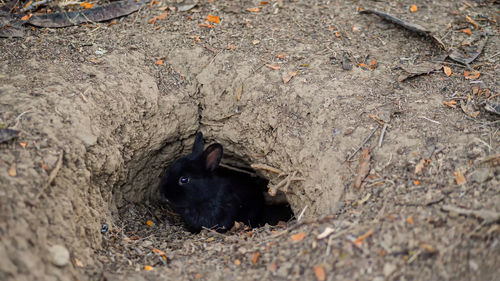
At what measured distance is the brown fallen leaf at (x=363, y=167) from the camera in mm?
3960

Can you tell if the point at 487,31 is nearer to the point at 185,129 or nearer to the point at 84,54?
the point at 185,129

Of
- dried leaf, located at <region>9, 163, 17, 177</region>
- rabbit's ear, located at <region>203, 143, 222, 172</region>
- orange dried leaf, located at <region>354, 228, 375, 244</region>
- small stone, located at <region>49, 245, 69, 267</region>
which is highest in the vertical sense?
dried leaf, located at <region>9, 163, 17, 177</region>

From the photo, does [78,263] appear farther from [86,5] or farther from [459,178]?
[86,5]

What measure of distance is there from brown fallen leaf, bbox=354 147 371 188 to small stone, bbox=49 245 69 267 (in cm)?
238

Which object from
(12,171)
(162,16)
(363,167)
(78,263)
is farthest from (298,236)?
(162,16)

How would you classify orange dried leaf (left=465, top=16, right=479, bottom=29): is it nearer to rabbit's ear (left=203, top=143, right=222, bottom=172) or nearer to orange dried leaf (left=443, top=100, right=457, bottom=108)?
orange dried leaf (left=443, top=100, right=457, bottom=108)

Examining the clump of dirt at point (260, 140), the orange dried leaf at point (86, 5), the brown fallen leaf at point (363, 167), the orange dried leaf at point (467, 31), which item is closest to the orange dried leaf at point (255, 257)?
the clump of dirt at point (260, 140)

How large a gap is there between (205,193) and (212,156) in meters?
0.47

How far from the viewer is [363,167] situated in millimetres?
4059

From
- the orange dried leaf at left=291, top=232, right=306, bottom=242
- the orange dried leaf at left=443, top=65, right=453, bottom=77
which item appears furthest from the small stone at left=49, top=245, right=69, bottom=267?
the orange dried leaf at left=443, top=65, right=453, bottom=77

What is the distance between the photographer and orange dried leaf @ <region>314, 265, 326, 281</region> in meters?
3.21

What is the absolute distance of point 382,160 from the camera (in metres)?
4.05

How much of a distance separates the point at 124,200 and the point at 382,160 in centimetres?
Result: 288

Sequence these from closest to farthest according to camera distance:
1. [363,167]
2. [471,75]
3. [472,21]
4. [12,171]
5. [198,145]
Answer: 1. [12,171]
2. [363,167]
3. [471,75]
4. [198,145]
5. [472,21]
